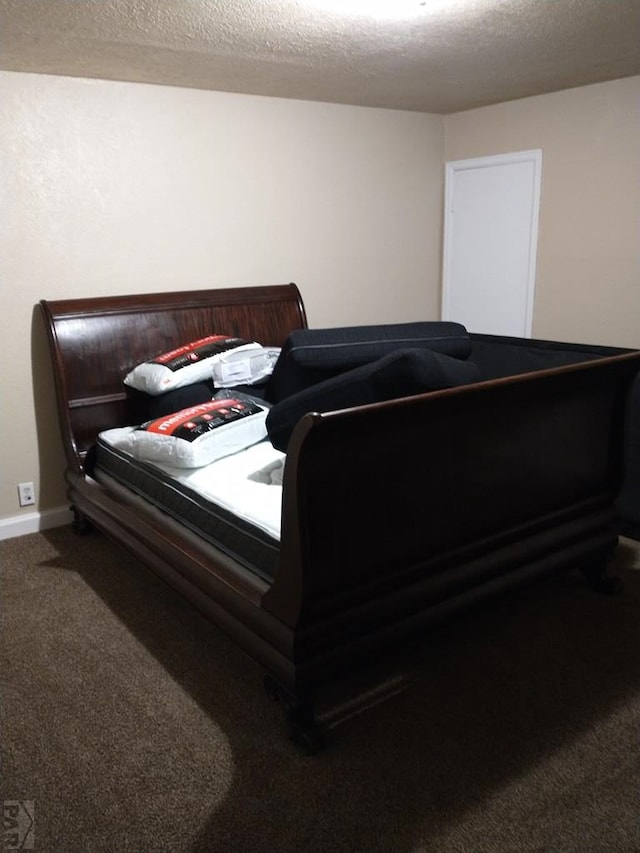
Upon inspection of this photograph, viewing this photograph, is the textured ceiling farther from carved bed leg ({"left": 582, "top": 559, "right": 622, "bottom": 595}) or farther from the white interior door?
carved bed leg ({"left": 582, "top": 559, "right": 622, "bottom": 595})

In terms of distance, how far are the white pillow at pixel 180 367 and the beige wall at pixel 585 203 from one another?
6.64ft

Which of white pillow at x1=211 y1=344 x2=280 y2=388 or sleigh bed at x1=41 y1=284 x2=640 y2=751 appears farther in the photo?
white pillow at x1=211 y1=344 x2=280 y2=388

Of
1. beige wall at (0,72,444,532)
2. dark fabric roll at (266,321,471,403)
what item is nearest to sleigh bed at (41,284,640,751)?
dark fabric roll at (266,321,471,403)

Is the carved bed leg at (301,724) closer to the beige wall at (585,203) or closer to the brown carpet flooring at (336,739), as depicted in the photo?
the brown carpet flooring at (336,739)

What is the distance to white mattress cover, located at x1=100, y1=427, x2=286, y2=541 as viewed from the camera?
2.29 m

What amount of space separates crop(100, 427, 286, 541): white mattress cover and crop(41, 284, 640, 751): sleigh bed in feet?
0.05

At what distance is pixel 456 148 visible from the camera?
4.99 metres

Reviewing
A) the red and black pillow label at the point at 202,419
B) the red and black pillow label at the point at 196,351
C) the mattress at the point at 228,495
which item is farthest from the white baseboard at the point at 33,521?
the red and black pillow label at the point at 202,419

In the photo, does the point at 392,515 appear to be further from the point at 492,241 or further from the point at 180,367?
the point at 492,241

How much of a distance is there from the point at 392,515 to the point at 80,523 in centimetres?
209

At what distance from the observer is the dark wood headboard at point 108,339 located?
3480 mm

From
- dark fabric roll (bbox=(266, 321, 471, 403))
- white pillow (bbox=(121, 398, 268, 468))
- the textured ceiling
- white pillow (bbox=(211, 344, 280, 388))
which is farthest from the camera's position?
white pillow (bbox=(211, 344, 280, 388))

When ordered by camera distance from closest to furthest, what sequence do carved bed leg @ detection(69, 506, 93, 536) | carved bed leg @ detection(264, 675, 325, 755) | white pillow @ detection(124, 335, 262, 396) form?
carved bed leg @ detection(264, 675, 325, 755) < white pillow @ detection(124, 335, 262, 396) < carved bed leg @ detection(69, 506, 93, 536)

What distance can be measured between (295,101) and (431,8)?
175 centimetres
